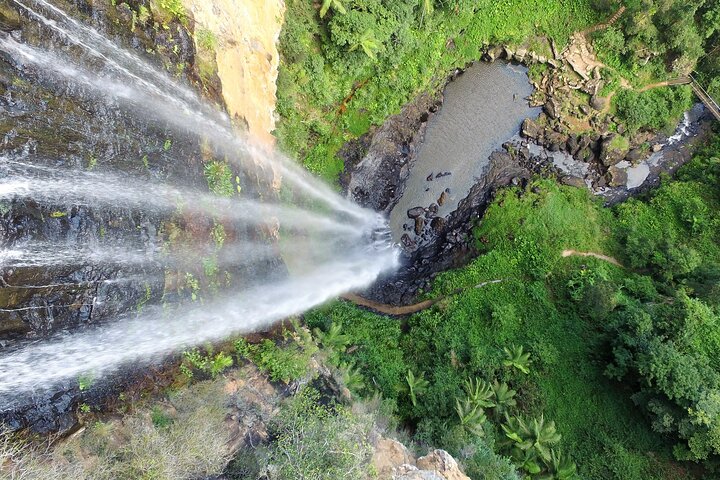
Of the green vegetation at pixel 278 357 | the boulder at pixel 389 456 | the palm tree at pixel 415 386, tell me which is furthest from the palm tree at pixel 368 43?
the boulder at pixel 389 456

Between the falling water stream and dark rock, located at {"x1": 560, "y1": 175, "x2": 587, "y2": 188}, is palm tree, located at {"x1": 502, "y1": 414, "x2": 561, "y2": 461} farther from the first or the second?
dark rock, located at {"x1": 560, "y1": 175, "x2": 587, "y2": 188}

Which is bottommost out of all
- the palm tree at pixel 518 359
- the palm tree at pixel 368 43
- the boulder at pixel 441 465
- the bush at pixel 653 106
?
the boulder at pixel 441 465

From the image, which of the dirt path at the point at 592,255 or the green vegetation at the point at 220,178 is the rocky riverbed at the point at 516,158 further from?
the green vegetation at the point at 220,178

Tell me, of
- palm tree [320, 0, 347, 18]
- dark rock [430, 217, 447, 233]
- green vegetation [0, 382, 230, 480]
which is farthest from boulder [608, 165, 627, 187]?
green vegetation [0, 382, 230, 480]

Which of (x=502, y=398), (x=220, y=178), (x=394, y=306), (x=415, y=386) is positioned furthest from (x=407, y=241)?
(x=220, y=178)

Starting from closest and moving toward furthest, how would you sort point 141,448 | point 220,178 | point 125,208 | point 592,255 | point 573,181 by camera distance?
point 141,448
point 125,208
point 220,178
point 592,255
point 573,181

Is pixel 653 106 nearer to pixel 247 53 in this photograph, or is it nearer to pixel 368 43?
pixel 368 43
